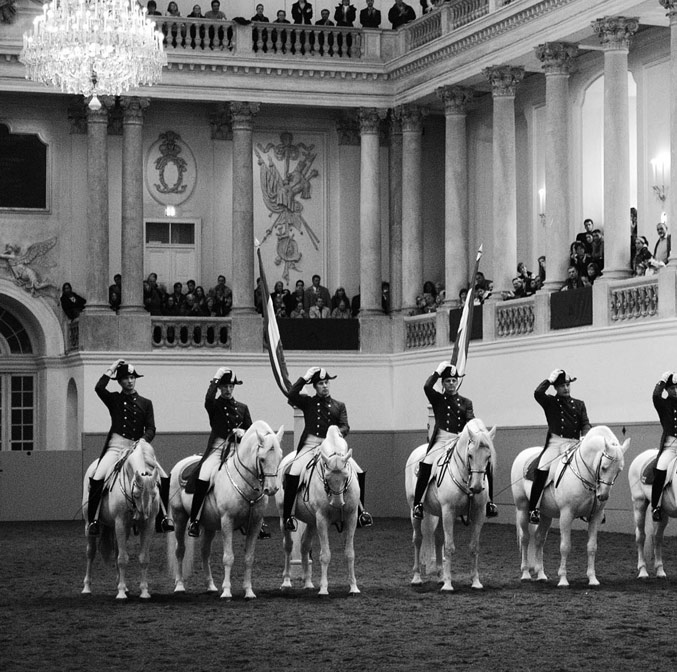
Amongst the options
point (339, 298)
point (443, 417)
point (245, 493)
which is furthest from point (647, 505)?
point (339, 298)

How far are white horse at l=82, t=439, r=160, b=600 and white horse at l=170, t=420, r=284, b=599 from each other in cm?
63

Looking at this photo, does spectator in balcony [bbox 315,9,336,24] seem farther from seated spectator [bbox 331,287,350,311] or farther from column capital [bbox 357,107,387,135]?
seated spectator [bbox 331,287,350,311]

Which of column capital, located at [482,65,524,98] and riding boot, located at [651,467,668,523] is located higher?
column capital, located at [482,65,524,98]

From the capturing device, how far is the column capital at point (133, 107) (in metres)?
35.7

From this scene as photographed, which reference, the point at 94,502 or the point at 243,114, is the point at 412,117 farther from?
Answer: the point at 94,502

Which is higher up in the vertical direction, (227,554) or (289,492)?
(289,492)

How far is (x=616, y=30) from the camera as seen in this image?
2898 cm

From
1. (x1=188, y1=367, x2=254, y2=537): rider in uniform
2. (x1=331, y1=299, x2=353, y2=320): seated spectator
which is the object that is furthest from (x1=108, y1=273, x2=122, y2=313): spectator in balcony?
(x1=188, y1=367, x2=254, y2=537): rider in uniform

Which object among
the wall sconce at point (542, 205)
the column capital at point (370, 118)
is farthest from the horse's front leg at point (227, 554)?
the column capital at point (370, 118)

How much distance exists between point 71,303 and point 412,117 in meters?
8.53

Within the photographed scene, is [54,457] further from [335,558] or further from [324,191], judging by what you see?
[335,558]

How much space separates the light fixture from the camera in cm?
2636

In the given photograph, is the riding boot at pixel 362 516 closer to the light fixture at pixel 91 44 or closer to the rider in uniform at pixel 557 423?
the rider in uniform at pixel 557 423

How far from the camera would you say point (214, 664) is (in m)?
12.8
